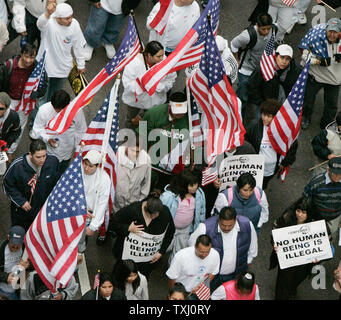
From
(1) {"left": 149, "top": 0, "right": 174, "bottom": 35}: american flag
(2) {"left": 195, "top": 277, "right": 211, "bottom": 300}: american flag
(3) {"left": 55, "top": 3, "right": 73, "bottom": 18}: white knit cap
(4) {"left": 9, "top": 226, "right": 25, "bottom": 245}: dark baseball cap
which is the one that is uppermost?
(3) {"left": 55, "top": 3, "right": 73, "bottom": 18}: white knit cap

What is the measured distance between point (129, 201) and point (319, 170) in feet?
9.50

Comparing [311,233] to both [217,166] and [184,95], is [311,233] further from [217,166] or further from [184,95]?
[184,95]

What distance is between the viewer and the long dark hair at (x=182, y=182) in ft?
39.6

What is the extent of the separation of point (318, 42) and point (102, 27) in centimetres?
370

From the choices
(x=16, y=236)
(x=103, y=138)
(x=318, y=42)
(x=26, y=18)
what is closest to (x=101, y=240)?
(x=103, y=138)

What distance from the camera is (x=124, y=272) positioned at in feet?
36.7

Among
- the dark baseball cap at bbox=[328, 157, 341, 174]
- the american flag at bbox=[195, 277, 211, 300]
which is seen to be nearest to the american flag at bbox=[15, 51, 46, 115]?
the american flag at bbox=[195, 277, 211, 300]

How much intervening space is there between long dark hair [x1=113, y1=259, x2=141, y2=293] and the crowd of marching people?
0.02 meters

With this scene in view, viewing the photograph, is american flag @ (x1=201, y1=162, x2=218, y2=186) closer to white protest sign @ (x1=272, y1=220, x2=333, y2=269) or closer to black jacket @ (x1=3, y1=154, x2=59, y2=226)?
white protest sign @ (x1=272, y1=220, x2=333, y2=269)

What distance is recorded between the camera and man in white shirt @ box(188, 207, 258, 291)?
1184 cm

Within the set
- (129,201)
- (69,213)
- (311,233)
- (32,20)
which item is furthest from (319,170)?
(32,20)

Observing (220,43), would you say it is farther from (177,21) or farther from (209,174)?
(209,174)

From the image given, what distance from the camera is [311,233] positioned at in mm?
12219
